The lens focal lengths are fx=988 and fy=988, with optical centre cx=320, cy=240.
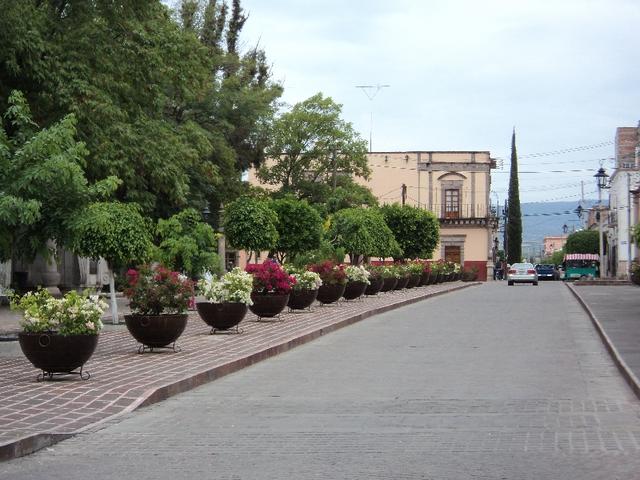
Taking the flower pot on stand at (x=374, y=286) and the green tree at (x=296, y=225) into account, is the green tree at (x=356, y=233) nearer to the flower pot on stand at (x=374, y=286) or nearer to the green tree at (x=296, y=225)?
the green tree at (x=296, y=225)

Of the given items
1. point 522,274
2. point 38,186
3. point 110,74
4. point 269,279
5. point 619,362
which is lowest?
point 619,362

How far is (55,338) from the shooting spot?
1163 cm

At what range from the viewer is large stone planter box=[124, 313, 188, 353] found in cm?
1500

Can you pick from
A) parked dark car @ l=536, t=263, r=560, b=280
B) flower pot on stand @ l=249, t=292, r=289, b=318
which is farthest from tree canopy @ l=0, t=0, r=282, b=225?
parked dark car @ l=536, t=263, r=560, b=280

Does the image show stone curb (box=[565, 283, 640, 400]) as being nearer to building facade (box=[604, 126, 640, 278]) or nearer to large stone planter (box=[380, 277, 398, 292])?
large stone planter (box=[380, 277, 398, 292])

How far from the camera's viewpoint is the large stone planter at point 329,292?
28328 millimetres

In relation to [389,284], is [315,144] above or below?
above

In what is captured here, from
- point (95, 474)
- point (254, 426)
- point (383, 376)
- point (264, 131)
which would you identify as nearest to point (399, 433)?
point (254, 426)

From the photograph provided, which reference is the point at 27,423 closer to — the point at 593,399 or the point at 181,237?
the point at 593,399

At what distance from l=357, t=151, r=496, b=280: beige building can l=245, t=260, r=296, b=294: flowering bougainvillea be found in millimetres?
59947

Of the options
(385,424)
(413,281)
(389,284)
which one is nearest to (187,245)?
(389,284)

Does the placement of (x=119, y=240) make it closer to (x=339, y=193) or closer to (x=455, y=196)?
(x=339, y=193)

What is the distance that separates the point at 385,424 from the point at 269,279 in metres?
12.9

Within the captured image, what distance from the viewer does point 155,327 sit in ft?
49.3
